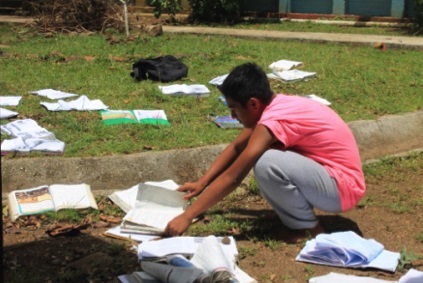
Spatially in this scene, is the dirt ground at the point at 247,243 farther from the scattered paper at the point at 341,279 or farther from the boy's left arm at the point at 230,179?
the boy's left arm at the point at 230,179

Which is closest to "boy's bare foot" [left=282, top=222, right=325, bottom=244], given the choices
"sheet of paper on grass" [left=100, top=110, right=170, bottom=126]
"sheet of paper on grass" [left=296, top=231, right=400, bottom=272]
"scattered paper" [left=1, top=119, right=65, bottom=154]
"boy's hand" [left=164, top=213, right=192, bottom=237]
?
"sheet of paper on grass" [left=296, top=231, right=400, bottom=272]

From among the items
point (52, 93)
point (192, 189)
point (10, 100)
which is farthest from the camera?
point (52, 93)

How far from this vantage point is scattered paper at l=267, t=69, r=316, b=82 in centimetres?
825

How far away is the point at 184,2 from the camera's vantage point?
50.6 ft

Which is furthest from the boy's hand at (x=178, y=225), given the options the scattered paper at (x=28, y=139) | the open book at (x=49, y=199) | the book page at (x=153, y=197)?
the scattered paper at (x=28, y=139)

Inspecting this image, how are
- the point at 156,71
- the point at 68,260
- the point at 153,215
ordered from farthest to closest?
the point at 156,71 → the point at 153,215 → the point at 68,260

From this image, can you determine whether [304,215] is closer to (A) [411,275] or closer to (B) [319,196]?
(B) [319,196]

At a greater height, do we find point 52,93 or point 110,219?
point 52,93

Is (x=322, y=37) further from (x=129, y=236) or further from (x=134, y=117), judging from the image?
(x=129, y=236)

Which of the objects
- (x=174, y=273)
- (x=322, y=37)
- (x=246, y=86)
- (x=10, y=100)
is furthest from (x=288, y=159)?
(x=322, y=37)

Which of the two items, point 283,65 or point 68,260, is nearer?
point 68,260

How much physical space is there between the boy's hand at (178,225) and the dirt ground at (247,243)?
0.26 m

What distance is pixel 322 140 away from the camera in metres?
4.34

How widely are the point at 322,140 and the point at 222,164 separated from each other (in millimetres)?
678
